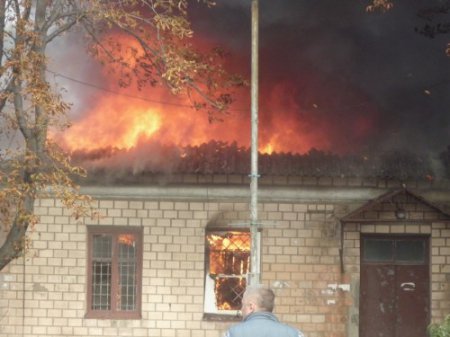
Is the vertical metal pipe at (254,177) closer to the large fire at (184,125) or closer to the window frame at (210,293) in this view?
the window frame at (210,293)

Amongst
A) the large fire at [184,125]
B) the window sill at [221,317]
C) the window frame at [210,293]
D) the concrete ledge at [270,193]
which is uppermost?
the large fire at [184,125]

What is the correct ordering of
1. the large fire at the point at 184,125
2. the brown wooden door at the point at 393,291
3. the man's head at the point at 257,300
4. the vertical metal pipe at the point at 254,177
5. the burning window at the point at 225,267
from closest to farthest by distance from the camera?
the man's head at the point at 257,300, the vertical metal pipe at the point at 254,177, the brown wooden door at the point at 393,291, the burning window at the point at 225,267, the large fire at the point at 184,125

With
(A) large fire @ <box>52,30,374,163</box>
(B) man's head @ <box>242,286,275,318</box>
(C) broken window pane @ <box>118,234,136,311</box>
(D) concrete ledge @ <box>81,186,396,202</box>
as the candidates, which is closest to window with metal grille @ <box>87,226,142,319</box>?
(C) broken window pane @ <box>118,234,136,311</box>

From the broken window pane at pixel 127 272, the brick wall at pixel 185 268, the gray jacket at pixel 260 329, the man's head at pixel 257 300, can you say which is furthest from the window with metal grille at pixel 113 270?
the gray jacket at pixel 260 329

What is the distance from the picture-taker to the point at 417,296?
14711 mm

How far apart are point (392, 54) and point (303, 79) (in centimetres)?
220

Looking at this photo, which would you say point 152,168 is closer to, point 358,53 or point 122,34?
point 122,34

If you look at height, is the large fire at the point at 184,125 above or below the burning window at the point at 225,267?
above

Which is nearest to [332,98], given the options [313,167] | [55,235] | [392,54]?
[392,54]

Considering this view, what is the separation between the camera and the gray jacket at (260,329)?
5434mm

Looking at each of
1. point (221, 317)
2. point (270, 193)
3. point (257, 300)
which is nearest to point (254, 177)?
point (270, 193)

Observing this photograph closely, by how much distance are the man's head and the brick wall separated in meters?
8.93

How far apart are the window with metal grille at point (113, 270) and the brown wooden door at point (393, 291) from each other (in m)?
4.20

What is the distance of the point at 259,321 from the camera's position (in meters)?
5.49
